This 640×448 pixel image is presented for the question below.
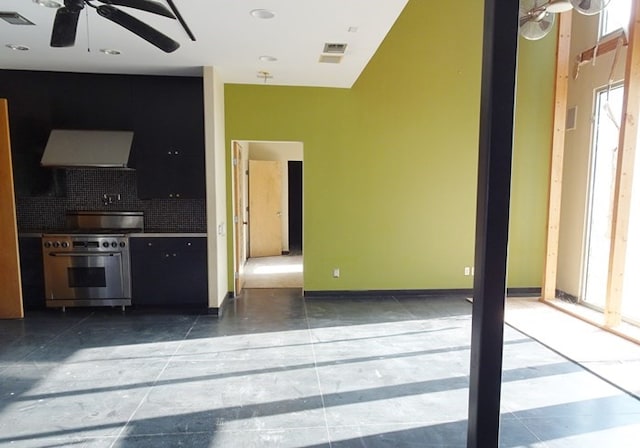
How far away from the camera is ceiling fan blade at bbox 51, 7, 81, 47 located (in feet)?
7.48

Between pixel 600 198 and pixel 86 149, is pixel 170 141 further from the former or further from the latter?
pixel 600 198

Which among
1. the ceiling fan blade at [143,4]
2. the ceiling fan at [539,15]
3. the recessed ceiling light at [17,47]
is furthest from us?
the recessed ceiling light at [17,47]

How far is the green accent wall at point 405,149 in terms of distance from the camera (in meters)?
5.11

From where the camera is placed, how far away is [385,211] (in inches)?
208

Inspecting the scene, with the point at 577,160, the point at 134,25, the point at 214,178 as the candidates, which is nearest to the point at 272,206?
the point at 214,178

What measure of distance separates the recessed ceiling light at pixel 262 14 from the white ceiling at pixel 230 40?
0.05 meters

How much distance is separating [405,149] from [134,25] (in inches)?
146

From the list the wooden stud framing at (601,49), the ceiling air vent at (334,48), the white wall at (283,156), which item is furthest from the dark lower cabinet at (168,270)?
the wooden stud framing at (601,49)

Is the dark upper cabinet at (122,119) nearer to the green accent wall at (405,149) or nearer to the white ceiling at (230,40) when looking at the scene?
the white ceiling at (230,40)

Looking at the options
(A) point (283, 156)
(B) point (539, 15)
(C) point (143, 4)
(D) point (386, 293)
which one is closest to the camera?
(C) point (143, 4)

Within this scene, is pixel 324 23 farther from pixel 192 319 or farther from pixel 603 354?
pixel 603 354

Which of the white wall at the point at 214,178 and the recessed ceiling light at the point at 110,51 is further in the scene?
the white wall at the point at 214,178

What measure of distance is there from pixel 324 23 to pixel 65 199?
13.2 feet

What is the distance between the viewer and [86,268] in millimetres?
4477
